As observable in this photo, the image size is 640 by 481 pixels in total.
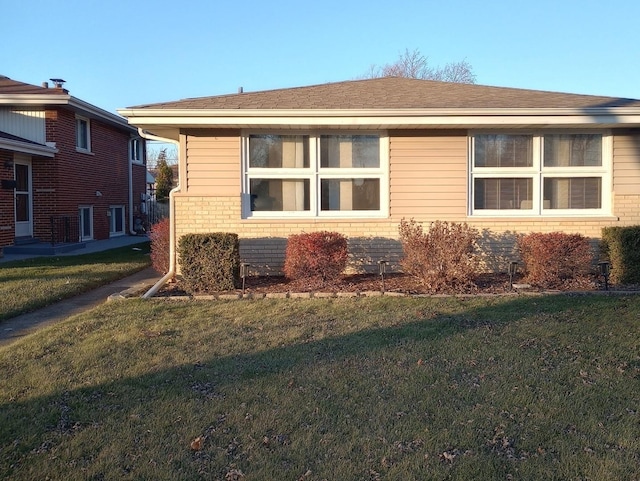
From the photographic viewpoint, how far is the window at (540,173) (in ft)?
32.0

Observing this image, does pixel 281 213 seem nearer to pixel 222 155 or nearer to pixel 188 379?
pixel 222 155

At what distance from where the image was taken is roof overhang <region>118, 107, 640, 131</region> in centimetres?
882

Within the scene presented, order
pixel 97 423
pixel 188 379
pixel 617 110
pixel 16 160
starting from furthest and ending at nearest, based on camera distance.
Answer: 1. pixel 16 160
2. pixel 617 110
3. pixel 188 379
4. pixel 97 423

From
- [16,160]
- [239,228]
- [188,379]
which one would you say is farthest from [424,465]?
[16,160]

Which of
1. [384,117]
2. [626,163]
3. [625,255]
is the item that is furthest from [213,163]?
[626,163]

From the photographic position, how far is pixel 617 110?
8.82 meters

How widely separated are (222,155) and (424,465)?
7362 mm

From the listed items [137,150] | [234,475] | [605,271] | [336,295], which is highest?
[137,150]

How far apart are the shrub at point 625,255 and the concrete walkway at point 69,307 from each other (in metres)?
7.52

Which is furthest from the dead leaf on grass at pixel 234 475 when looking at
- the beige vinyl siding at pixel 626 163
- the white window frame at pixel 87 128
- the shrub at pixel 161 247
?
the white window frame at pixel 87 128

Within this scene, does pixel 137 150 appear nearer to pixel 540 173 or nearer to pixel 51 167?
pixel 51 167

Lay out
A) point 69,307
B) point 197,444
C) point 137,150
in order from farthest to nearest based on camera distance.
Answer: point 137,150 → point 69,307 → point 197,444

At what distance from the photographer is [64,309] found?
7.60 metres

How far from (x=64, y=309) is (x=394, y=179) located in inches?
224
